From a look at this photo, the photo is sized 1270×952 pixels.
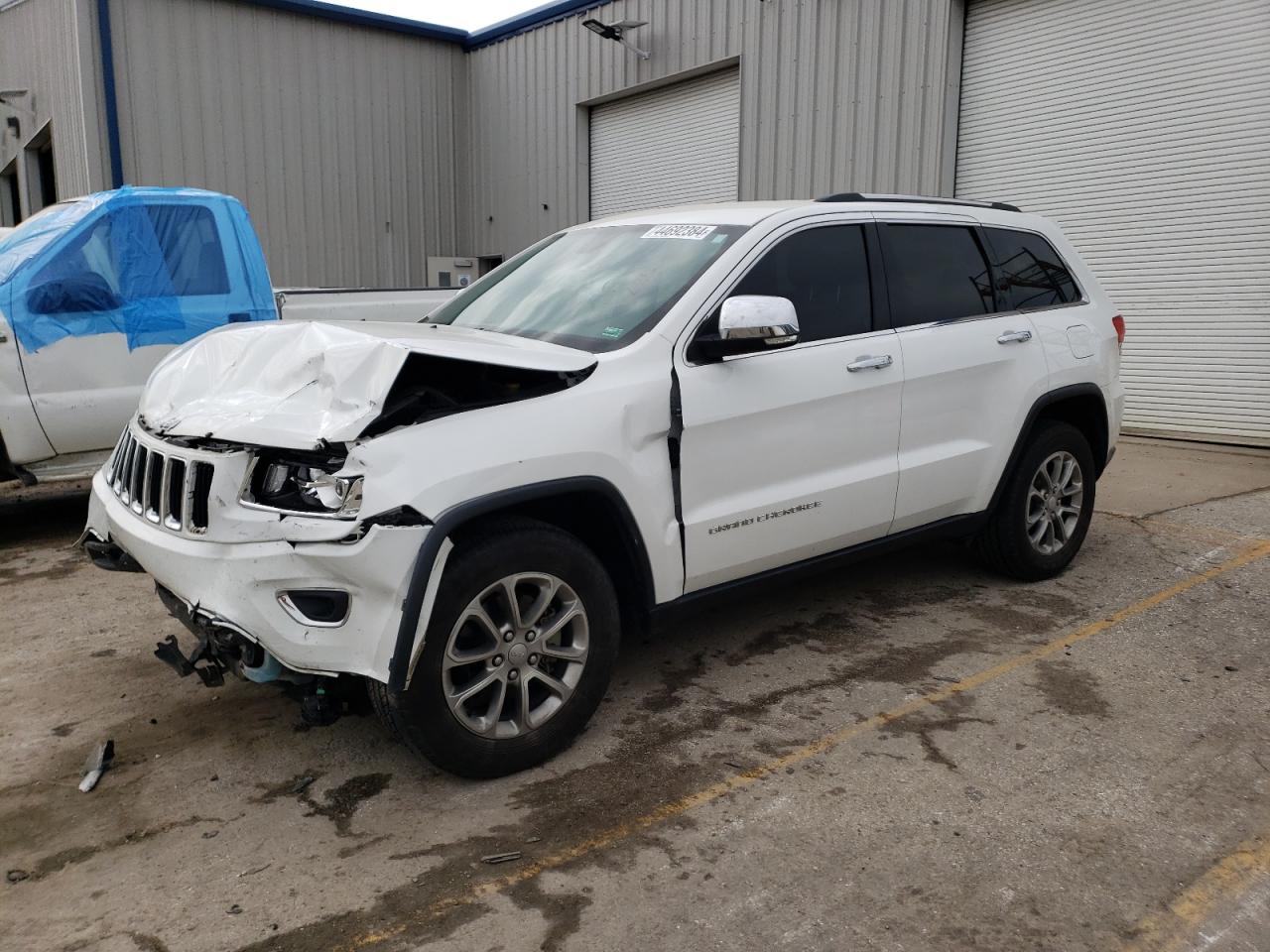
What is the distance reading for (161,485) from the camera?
334cm

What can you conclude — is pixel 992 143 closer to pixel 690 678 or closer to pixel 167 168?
pixel 690 678

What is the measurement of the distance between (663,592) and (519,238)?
13.8 m

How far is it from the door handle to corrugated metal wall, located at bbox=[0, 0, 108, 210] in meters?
13.3

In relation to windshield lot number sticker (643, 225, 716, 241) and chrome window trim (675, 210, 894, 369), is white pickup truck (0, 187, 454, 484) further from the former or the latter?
chrome window trim (675, 210, 894, 369)

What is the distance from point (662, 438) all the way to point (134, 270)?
450 cm

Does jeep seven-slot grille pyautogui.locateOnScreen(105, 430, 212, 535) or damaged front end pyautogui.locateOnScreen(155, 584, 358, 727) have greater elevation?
jeep seven-slot grille pyautogui.locateOnScreen(105, 430, 212, 535)

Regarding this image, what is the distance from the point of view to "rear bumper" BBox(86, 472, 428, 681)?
9.46 ft

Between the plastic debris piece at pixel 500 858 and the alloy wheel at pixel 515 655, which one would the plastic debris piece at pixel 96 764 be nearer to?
the alloy wheel at pixel 515 655

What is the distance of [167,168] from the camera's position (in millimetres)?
14555

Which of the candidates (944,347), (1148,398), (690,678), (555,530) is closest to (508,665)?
(555,530)

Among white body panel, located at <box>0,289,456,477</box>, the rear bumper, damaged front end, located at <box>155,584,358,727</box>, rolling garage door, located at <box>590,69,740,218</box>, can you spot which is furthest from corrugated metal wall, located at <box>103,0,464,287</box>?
the rear bumper

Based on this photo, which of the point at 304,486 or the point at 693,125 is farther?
the point at 693,125

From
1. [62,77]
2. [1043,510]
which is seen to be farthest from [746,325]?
[62,77]

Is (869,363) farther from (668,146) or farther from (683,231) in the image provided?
(668,146)
